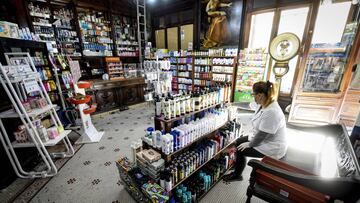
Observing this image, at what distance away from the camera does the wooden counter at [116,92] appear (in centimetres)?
460

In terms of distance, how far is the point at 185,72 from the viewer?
21.2 feet

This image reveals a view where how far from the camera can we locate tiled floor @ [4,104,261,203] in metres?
1.99

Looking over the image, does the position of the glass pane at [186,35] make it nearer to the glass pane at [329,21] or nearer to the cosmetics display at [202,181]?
the glass pane at [329,21]

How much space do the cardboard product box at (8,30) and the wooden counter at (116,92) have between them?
1953 mm

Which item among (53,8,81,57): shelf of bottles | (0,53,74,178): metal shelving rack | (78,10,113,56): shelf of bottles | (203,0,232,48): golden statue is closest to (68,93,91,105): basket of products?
(0,53,74,178): metal shelving rack

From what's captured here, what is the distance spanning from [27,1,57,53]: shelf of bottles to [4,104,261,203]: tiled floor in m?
3.30

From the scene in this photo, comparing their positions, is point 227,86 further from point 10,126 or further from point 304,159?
point 10,126

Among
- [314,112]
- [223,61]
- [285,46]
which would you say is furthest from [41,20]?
[314,112]

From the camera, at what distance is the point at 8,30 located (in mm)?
2471

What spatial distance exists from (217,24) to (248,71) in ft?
6.36

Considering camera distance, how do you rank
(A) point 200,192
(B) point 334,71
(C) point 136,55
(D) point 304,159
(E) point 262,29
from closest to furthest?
(D) point 304,159
(A) point 200,192
(B) point 334,71
(E) point 262,29
(C) point 136,55

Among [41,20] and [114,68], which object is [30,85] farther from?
[41,20]

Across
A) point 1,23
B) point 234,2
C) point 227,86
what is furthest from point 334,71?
point 1,23

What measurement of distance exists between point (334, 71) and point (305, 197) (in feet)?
12.3
